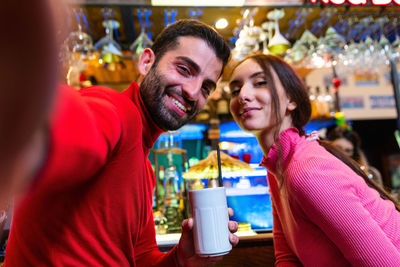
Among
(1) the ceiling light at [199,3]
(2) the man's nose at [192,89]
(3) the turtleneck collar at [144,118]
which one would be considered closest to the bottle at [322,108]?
(1) the ceiling light at [199,3]

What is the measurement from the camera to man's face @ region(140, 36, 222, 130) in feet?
3.32

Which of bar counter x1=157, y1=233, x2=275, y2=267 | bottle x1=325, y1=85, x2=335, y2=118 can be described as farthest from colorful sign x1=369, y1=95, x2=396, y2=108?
bar counter x1=157, y1=233, x2=275, y2=267

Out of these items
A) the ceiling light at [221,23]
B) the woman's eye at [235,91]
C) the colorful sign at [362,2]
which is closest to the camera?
the woman's eye at [235,91]

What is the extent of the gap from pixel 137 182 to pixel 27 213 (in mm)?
264

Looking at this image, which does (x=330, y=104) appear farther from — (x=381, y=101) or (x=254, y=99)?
(x=254, y=99)

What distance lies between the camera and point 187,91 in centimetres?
103

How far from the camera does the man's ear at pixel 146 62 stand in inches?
45.2

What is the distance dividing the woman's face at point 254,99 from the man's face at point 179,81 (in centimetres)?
24

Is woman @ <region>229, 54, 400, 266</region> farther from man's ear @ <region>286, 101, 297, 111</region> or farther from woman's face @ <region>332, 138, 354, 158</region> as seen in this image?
woman's face @ <region>332, 138, 354, 158</region>

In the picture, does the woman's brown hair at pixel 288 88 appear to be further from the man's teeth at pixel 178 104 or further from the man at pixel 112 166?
the man's teeth at pixel 178 104

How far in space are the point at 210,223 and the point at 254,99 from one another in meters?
0.65

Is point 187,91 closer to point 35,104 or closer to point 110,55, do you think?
point 35,104

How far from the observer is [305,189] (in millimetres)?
877

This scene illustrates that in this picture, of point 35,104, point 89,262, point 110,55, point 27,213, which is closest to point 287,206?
point 89,262
